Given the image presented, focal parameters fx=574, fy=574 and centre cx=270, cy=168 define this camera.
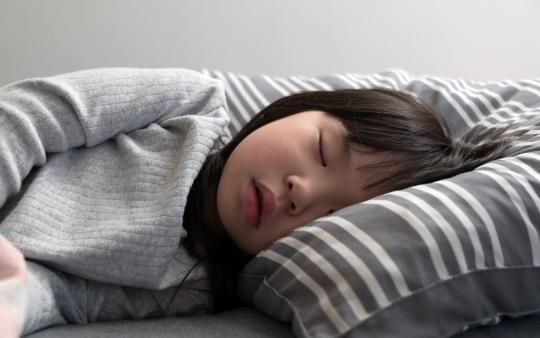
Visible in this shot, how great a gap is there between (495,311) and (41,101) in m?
0.68

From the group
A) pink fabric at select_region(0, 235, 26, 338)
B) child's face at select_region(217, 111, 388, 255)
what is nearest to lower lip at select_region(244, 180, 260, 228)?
child's face at select_region(217, 111, 388, 255)

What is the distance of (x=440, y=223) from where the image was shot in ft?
2.08

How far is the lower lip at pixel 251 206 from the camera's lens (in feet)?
2.71

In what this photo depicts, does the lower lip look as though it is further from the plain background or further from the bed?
the plain background

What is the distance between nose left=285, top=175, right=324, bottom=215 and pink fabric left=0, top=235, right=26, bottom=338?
368 millimetres

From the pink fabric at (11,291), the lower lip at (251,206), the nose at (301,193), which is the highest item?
the pink fabric at (11,291)

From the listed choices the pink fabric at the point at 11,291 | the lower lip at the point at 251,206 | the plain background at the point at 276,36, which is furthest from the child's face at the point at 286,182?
the plain background at the point at 276,36

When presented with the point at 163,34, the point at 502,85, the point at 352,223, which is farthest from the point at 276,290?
the point at 163,34

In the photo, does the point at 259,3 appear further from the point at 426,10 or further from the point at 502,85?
the point at 502,85

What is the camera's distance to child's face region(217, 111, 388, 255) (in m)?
0.82

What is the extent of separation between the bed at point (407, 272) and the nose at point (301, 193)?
10cm

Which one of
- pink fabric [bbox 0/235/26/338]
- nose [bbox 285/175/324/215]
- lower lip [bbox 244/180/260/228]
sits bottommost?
lower lip [bbox 244/180/260/228]

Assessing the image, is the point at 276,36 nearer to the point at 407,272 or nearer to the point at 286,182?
the point at 286,182

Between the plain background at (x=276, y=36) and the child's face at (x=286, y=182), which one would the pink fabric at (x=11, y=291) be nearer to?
the child's face at (x=286, y=182)
